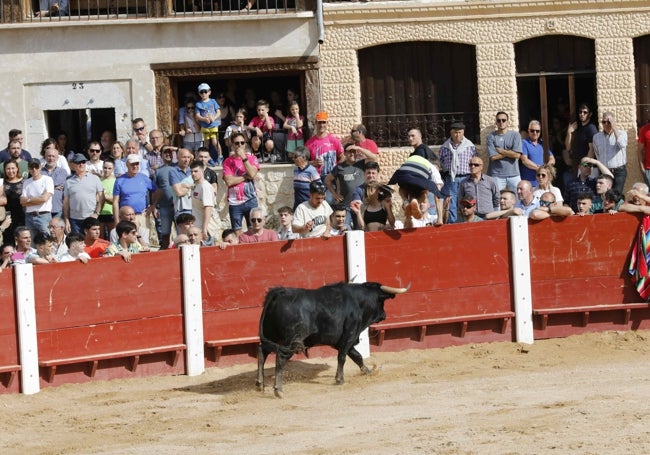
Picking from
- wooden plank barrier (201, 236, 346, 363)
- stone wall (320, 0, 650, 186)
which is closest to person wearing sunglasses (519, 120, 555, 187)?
stone wall (320, 0, 650, 186)

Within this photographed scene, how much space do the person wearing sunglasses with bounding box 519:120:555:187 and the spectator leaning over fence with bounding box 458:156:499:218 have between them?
1.42 meters

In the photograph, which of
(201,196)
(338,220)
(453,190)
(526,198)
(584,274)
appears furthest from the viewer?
(453,190)

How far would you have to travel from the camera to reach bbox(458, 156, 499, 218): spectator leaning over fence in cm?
1581

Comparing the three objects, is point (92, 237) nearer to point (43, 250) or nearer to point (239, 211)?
point (43, 250)

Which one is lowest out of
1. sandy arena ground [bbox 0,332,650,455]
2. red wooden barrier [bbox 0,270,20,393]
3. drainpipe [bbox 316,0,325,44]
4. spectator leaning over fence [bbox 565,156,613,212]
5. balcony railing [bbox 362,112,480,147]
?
sandy arena ground [bbox 0,332,650,455]

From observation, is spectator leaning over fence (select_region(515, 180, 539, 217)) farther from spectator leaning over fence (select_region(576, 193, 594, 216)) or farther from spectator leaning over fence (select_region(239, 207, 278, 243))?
spectator leaning over fence (select_region(239, 207, 278, 243))

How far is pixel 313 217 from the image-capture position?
14.3 metres

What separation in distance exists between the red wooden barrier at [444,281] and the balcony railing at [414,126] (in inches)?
172

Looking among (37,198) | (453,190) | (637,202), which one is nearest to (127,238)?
(37,198)

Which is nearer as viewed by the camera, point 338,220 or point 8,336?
point 8,336

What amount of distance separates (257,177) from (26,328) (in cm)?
544

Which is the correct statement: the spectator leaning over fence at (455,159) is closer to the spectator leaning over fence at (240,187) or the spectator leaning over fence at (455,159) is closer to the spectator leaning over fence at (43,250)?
the spectator leaning over fence at (240,187)

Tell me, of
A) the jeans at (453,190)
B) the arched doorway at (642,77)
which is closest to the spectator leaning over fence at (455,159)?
the jeans at (453,190)

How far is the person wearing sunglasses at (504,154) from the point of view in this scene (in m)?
17.2
